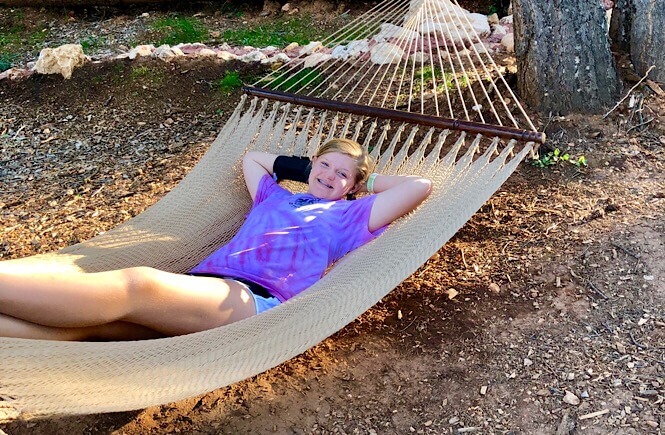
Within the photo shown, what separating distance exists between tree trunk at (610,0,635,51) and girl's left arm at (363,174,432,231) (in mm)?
1473

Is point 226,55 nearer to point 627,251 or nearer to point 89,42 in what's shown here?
point 89,42

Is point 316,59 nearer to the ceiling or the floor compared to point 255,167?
nearer to the ceiling

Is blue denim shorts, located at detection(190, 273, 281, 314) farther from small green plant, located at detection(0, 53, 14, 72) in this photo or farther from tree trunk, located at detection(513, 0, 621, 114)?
small green plant, located at detection(0, 53, 14, 72)

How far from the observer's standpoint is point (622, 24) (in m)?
2.97

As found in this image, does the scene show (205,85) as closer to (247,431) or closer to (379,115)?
(379,115)

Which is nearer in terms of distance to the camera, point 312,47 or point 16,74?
point 312,47

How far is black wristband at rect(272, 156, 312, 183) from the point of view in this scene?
7.65ft

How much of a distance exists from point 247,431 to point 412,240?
0.65m

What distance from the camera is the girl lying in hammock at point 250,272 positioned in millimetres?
1612

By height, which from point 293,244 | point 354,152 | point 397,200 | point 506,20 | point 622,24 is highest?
point 622,24

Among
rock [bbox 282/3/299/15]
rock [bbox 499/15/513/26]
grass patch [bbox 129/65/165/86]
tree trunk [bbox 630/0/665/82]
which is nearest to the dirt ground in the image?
tree trunk [bbox 630/0/665/82]

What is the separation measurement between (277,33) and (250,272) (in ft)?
9.68

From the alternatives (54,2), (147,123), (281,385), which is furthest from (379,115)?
(54,2)

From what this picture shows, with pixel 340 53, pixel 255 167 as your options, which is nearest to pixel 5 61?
pixel 340 53
